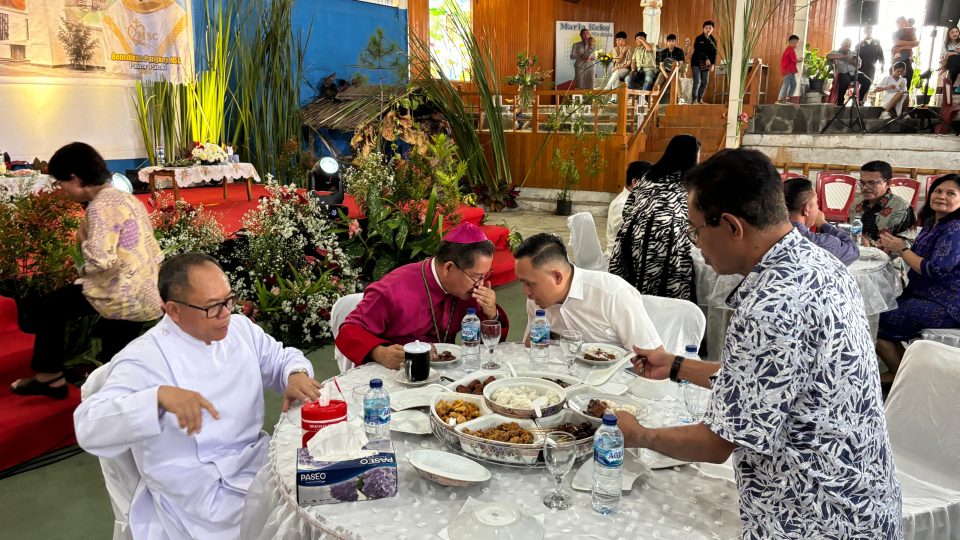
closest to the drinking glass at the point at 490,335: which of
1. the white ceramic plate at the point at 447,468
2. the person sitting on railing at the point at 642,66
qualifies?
the white ceramic plate at the point at 447,468

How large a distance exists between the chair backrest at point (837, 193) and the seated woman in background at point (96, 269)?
290 inches

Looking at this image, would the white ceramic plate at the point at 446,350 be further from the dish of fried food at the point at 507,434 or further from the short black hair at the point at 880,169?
the short black hair at the point at 880,169

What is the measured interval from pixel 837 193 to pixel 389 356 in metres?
7.41

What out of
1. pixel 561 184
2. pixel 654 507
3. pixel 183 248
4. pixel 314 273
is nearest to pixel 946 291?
pixel 654 507

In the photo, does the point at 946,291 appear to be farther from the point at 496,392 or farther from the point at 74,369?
the point at 74,369

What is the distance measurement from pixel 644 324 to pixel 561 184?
9.41 metres

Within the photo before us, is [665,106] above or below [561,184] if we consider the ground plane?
above

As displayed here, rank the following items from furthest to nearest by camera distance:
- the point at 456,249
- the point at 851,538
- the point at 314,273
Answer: the point at 314,273 < the point at 456,249 < the point at 851,538

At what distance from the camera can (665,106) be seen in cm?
1303

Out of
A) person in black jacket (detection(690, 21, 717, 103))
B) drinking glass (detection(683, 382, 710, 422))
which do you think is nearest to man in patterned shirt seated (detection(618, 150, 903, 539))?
drinking glass (detection(683, 382, 710, 422))

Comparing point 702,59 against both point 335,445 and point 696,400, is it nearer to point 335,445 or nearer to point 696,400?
point 696,400

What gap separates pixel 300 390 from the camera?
2.08 metres

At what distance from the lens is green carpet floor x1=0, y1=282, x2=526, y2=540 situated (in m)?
2.77

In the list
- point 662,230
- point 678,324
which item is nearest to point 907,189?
point 662,230
